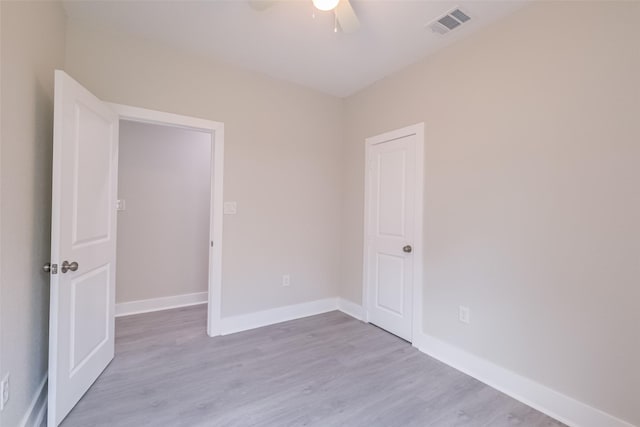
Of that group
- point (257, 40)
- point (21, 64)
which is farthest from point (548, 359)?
point (21, 64)

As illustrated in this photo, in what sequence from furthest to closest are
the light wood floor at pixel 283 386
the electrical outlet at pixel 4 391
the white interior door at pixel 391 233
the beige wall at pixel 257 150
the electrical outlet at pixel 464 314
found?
the white interior door at pixel 391 233 → the beige wall at pixel 257 150 → the electrical outlet at pixel 464 314 → the light wood floor at pixel 283 386 → the electrical outlet at pixel 4 391

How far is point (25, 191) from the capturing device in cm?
157

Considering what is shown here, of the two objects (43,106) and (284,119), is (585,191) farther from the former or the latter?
(43,106)

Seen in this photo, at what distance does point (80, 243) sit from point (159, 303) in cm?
206

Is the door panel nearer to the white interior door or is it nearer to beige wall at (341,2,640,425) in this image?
the white interior door

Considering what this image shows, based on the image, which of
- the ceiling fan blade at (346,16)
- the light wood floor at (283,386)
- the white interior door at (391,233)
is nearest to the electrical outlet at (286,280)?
the light wood floor at (283,386)

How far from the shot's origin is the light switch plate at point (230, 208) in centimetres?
293

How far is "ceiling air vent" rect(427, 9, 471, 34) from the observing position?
212 centimetres

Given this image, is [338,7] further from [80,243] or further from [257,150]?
[80,243]

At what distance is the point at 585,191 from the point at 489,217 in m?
0.58

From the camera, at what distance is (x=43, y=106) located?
1768mm

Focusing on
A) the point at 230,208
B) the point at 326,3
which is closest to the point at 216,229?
the point at 230,208

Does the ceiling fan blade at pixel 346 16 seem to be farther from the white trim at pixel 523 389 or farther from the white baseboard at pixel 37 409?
the white baseboard at pixel 37 409

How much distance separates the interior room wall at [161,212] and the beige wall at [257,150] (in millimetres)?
840
